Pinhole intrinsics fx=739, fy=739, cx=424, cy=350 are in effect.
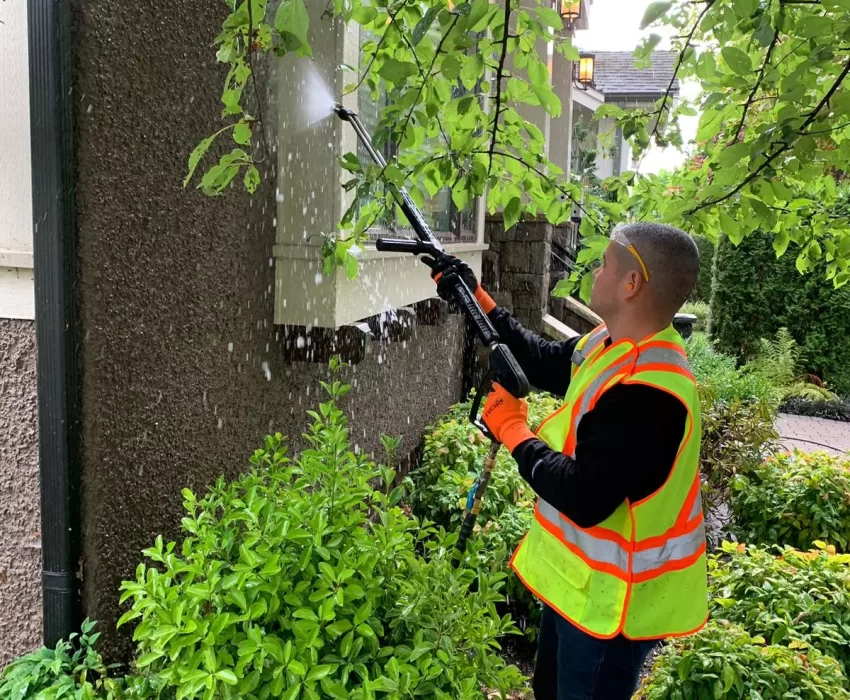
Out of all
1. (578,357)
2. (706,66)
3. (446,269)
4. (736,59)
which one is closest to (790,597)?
(578,357)

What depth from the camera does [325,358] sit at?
11.2 feet

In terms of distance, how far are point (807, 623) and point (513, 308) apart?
4889 mm

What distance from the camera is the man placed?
6.10 feet

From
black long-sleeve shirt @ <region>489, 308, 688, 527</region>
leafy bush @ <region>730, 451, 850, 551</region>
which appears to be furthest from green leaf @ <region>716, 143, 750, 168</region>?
leafy bush @ <region>730, 451, 850, 551</region>

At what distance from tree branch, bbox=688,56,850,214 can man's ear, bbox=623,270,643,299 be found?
47cm

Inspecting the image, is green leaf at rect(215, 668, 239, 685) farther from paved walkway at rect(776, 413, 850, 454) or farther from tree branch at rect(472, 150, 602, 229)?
paved walkway at rect(776, 413, 850, 454)

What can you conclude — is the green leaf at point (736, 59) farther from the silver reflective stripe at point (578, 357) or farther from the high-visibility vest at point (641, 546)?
the silver reflective stripe at point (578, 357)

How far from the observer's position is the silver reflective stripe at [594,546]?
77.7 inches

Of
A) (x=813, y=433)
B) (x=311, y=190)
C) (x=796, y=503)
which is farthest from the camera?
(x=813, y=433)

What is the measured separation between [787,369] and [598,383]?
10169 millimetres

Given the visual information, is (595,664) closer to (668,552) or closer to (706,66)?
(668,552)

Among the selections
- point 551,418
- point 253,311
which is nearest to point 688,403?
point 551,418

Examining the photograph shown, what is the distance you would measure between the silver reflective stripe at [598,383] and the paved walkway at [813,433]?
7106mm

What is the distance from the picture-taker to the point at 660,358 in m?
1.94
